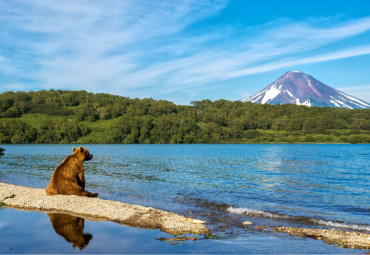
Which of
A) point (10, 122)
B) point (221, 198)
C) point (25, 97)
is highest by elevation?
point (25, 97)

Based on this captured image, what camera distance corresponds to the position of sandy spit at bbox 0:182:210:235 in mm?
10484

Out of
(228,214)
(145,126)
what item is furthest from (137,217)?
(145,126)

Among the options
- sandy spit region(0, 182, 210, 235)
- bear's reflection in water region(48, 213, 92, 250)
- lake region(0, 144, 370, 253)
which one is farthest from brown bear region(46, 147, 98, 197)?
bear's reflection in water region(48, 213, 92, 250)

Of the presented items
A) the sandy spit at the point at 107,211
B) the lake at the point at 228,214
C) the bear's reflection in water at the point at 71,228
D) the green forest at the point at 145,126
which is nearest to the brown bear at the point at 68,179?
the sandy spit at the point at 107,211

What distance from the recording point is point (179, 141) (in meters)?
188

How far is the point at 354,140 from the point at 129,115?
13230 cm

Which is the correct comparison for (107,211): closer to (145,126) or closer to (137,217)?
(137,217)

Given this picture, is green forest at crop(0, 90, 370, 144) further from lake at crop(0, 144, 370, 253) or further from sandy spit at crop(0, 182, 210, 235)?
sandy spit at crop(0, 182, 210, 235)

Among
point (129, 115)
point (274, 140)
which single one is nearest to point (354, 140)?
point (274, 140)

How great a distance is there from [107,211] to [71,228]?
2457 millimetres

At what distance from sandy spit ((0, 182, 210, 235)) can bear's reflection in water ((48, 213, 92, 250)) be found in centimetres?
72

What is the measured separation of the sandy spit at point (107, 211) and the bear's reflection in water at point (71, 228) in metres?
0.72

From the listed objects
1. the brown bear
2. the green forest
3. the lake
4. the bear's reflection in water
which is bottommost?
the lake

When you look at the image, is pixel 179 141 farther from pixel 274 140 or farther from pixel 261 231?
pixel 261 231
